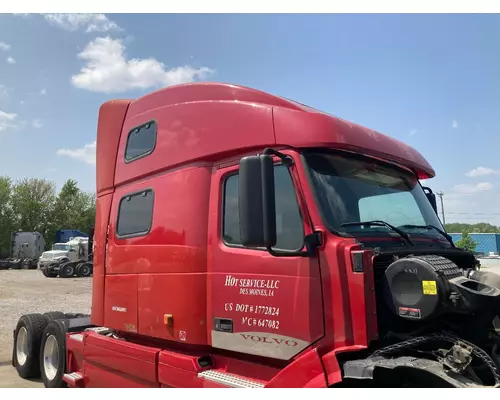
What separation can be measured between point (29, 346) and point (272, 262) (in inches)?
199

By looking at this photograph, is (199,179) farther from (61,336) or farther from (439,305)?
(61,336)

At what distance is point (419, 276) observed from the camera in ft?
9.51

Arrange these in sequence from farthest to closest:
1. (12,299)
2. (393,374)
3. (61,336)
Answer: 1. (12,299)
2. (61,336)
3. (393,374)

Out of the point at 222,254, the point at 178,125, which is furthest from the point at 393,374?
the point at 178,125

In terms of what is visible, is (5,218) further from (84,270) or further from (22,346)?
(22,346)

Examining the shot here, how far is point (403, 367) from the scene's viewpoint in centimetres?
266

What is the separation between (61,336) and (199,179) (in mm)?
3450

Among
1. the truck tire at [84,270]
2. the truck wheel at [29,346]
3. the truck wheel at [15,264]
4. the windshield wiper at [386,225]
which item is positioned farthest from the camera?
the truck wheel at [15,264]

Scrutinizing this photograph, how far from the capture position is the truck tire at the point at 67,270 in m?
29.3

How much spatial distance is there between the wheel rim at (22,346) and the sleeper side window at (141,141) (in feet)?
12.4

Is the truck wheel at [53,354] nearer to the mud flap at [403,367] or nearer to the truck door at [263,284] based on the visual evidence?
the truck door at [263,284]

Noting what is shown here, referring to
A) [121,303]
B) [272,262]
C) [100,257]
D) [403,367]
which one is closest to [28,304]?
[100,257]

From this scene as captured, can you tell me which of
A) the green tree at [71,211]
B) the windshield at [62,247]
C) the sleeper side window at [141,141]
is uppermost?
the green tree at [71,211]

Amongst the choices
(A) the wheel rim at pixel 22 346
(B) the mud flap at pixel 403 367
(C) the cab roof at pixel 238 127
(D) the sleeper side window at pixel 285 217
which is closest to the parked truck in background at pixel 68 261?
(A) the wheel rim at pixel 22 346
